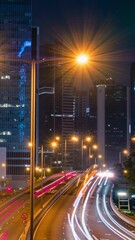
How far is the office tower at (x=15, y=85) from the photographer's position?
561 feet

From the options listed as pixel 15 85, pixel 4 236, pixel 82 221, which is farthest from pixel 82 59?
pixel 15 85

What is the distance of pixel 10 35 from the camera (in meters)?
175

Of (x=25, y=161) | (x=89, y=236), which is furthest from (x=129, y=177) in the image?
(x=25, y=161)

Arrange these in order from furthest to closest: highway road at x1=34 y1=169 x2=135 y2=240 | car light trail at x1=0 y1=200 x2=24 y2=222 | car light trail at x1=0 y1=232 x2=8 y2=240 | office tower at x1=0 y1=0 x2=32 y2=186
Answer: office tower at x1=0 y1=0 x2=32 y2=186
car light trail at x1=0 y1=200 x2=24 y2=222
highway road at x1=34 y1=169 x2=135 y2=240
car light trail at x1=0 y1=232 x2=8 y2=240

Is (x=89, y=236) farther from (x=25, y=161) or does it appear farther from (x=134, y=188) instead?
(x=25, y=161)

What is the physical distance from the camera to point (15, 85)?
176 m

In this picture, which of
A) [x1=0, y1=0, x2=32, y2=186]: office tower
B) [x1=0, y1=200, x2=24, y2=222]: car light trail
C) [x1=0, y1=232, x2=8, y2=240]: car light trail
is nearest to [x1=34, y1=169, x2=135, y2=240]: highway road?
[x1=0, y1=232, x2=8, y2=240]: car light trail

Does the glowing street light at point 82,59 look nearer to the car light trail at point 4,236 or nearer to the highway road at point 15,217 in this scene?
the highway road at point 15,217

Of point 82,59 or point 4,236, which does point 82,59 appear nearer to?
point 82,59

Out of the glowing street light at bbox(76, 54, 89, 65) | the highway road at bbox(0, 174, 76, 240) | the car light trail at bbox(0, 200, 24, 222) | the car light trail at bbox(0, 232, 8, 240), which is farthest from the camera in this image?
the car light trail at bbox(0, 200, 24, 222)

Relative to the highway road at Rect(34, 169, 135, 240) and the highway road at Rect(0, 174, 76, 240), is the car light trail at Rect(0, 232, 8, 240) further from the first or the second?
the highway road at Rect(34, 169, 135, 240)

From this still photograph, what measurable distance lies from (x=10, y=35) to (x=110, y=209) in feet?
378

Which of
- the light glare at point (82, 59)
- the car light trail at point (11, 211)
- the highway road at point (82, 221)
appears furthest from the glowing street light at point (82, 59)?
the car light trail at point (11, 211)

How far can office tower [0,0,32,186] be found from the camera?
171 metres
